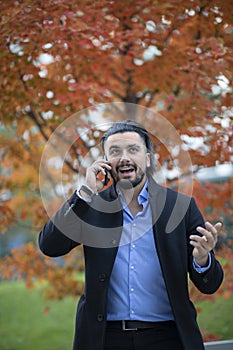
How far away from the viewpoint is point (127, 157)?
2.17 meters

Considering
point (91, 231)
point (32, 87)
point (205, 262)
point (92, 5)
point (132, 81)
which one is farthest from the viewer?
point (132, 81)

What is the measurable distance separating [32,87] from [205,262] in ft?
7.02

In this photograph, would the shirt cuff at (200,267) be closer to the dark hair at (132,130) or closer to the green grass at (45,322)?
the dark hair at (132,130)

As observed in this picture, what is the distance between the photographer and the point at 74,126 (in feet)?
11.8

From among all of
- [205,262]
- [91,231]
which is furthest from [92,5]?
[205,262]

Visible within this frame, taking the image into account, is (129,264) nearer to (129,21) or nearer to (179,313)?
(179,313)

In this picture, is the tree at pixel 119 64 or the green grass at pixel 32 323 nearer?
the tree at pixel 119 64

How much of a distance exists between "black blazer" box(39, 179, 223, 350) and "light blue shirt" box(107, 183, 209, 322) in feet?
0.13

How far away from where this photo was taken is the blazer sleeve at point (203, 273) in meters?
2.09

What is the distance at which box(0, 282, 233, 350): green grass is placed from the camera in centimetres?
661

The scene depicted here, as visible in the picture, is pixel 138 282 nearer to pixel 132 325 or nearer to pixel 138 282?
pixel 138 282

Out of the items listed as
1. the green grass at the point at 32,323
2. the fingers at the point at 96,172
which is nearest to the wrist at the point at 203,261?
the fingers at the point at 96,172

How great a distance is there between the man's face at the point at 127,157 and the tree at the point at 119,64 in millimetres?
Result: 1149

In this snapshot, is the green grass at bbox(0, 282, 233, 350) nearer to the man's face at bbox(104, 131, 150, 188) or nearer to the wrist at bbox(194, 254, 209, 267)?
the wrist at bbox(194, 254, 209, 267)
